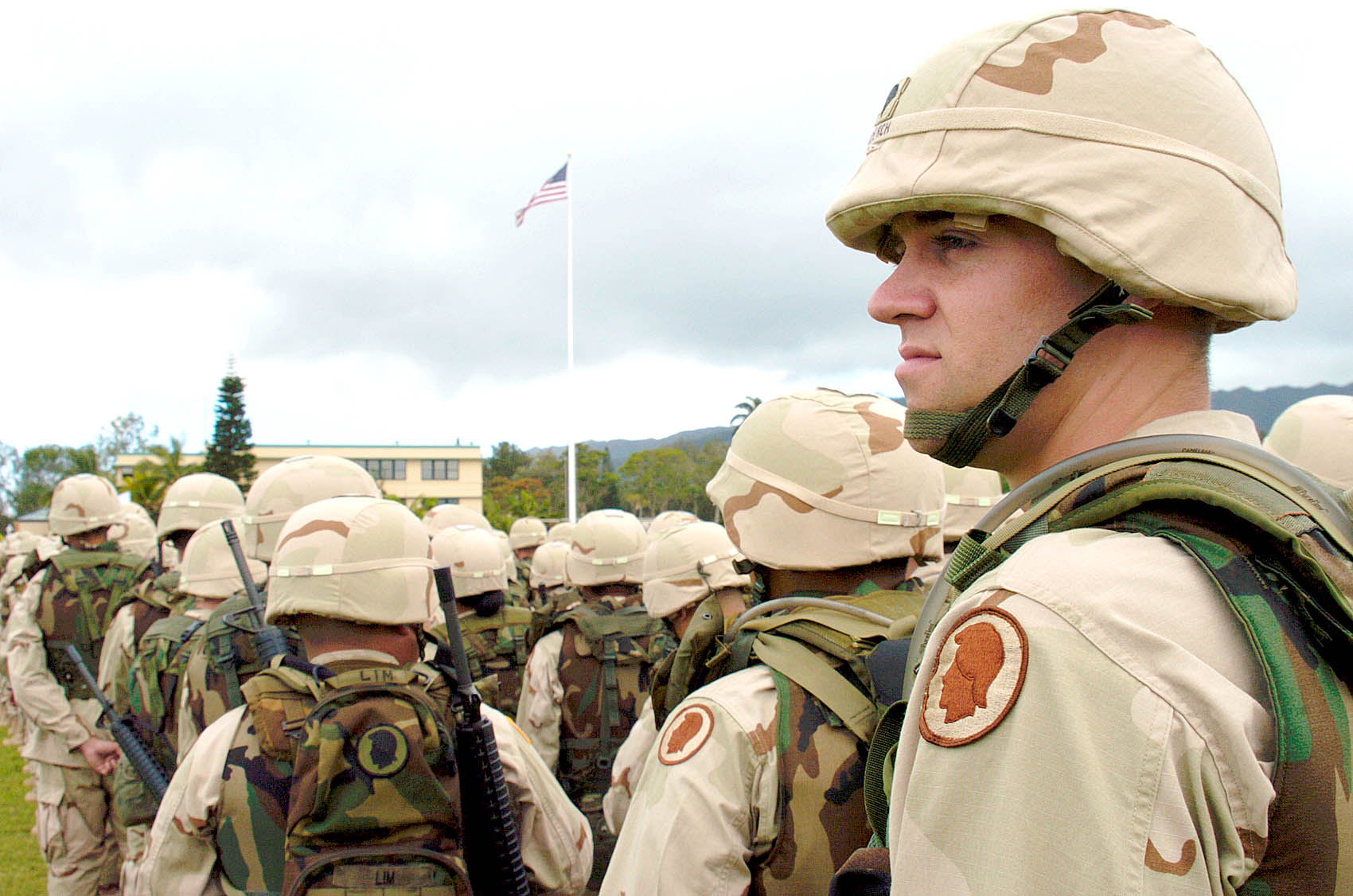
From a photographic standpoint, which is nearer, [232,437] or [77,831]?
[77,831]

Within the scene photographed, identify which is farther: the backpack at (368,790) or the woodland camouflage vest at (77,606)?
the woodland camouflage vest at (77,606)

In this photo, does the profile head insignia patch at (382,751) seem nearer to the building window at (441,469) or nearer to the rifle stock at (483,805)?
the rifle stock at (483,805)

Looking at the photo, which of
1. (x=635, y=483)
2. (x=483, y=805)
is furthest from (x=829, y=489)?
(x=635, y=483)

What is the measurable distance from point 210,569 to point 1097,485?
6.18 metres

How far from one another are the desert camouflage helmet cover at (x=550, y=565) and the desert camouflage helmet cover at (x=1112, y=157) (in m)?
10.9

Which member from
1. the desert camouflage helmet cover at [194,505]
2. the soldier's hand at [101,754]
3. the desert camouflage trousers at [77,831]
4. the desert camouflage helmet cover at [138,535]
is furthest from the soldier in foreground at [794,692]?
the desert camouflage helmet cover at [138,535]

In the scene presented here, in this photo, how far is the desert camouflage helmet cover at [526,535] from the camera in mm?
16922

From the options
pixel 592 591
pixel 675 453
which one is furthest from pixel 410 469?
pixel 592 591

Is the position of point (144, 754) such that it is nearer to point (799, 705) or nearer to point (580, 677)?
point (580, 677)

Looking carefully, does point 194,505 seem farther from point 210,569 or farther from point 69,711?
point 69,711

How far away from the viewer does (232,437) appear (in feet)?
164

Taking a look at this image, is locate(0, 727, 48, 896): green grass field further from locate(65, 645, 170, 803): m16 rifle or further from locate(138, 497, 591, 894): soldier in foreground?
locate(138, 497, 591, 894): soldier in foreground

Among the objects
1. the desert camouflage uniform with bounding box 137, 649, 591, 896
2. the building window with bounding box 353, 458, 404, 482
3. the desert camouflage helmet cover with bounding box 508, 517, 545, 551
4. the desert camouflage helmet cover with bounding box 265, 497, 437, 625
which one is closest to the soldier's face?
the desert camouflage helmet cover with bounding box 265, 497, 437, 625

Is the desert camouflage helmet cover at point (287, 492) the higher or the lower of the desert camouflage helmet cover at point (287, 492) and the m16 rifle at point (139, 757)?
the higher
